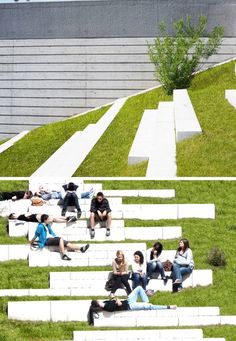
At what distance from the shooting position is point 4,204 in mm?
19547

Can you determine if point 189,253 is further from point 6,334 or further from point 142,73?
point 142,73

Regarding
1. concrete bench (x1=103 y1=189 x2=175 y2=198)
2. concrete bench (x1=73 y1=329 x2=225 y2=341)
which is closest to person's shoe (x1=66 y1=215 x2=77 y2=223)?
concrete bench (x1=103 y1=189 x2=175 y2=198)

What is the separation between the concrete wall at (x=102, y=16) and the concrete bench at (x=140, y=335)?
3646 cm

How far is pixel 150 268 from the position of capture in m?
16.2

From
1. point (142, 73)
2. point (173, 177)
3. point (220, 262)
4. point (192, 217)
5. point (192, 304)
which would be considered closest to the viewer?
point (192, 304)

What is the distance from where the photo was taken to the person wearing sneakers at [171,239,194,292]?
52.5ft

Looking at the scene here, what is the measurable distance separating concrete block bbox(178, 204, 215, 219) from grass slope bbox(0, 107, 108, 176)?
327 inches

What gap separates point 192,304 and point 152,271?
1215 mm

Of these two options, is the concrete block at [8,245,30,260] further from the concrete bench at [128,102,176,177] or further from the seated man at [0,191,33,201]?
the concrete bench at [128,102,176,177]

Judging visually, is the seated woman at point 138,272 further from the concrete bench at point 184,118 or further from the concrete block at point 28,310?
the concrete bench at point 184,118

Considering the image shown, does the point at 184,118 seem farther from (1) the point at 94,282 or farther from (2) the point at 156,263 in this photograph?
(1) the point at 94,282

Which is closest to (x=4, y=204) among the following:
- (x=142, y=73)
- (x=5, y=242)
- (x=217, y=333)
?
(x=5, y=242)

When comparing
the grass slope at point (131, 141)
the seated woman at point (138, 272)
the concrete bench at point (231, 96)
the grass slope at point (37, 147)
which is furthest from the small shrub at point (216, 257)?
the concrete bench at point (231, 96)

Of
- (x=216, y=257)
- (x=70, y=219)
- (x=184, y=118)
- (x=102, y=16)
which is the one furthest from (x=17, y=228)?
(x=102, y=16)
